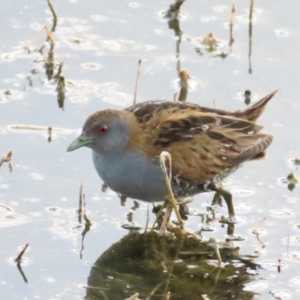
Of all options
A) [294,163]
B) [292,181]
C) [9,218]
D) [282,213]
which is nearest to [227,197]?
[282,213]

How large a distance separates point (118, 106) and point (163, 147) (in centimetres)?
143

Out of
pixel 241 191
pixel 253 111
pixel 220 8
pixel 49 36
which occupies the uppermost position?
pixel 220 8

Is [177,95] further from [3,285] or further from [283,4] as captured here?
[3,285]

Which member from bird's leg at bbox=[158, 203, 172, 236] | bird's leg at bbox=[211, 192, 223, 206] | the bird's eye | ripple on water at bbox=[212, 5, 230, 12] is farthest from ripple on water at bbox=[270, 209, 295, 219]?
ripple on water at bbox=[212, 5, 230, 12]

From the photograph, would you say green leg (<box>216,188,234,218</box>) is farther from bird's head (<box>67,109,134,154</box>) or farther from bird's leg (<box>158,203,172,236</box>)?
bird's head (<box>67,109,134,154</box>)

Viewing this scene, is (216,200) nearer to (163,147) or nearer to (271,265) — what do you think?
(163,147)

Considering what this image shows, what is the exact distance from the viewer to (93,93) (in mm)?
8594

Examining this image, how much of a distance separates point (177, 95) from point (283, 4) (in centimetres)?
200

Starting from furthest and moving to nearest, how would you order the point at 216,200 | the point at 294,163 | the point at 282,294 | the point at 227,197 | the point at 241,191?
the point at 294,163
the point at 241,191
the point at 216,200
the point at 227,197
the point at 282,294

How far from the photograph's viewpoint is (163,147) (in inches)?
279

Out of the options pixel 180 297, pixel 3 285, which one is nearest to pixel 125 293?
pixel 180 297

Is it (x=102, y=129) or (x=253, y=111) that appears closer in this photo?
(x=102, y=129)

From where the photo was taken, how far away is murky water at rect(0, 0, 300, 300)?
6.68 meters

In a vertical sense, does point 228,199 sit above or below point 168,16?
below
